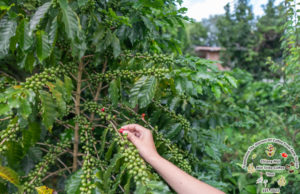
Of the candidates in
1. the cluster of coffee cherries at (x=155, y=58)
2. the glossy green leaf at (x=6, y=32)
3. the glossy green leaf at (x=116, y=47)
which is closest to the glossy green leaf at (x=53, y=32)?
the glossy green leaf at (x=6, y=32)

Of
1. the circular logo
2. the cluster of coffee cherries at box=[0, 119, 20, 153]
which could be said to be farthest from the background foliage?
the circular logo

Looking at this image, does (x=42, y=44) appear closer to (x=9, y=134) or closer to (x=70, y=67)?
(x=70, y=67)

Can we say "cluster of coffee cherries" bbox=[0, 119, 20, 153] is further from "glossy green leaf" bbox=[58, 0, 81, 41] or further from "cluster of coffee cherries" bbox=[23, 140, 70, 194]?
"glossy green leaf" bbox=[58, 0, 81, 41]

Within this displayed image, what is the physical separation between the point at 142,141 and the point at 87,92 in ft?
2.81

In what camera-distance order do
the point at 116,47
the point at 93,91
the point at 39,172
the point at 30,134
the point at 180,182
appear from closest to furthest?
1. the point at 180,182
2. the point at 30,134
3. the point at 39,172
4. the point at 116,47
5. the point at 93,91

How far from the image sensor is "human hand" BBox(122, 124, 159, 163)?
3.75ft

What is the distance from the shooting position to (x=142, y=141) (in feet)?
3.95

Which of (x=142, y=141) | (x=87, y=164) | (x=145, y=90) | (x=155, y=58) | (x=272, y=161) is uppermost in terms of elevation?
(x=155, y=58)

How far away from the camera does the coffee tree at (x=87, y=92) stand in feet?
3.41

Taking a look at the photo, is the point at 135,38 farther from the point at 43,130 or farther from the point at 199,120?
the point at 199,120

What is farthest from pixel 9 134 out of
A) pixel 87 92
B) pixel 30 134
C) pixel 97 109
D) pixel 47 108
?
pixel 87 92

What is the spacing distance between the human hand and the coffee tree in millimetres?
63

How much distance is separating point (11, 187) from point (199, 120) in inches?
63.9

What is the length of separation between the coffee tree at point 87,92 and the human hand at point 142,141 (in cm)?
6
